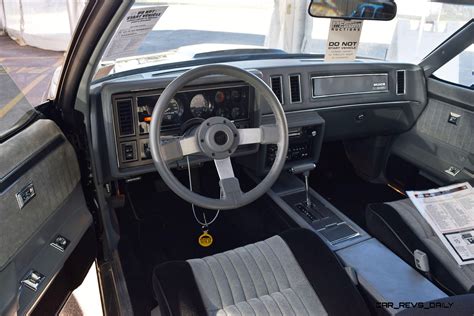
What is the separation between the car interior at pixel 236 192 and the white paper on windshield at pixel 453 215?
49 mm

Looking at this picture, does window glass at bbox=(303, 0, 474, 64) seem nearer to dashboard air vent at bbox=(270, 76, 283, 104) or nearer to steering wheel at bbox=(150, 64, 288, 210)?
dashboard air vent at bbox=(270, 76, 283, 104)

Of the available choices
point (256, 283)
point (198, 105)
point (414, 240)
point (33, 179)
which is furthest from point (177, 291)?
point (414, 240)

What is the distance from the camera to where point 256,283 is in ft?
5.02

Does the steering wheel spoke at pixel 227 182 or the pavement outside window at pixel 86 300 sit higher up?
the steering wheel spoke at pixel 227 182

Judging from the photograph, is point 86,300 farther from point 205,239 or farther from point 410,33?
point 410,33

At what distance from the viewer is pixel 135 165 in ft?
6.43

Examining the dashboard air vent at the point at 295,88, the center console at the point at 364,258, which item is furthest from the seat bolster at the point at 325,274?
the dashboard air vent at the point at 295,88

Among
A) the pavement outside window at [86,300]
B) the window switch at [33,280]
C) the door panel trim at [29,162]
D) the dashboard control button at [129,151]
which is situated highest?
the door panel trim at [29,162]

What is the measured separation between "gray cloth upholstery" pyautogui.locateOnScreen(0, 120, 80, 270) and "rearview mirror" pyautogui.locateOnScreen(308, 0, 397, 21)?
3.85 feet

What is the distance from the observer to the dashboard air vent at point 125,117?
183 cm

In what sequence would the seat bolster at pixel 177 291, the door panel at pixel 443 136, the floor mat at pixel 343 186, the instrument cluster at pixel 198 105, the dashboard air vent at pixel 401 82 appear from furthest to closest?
the floor mat at pixel 343 186 → the dashboard air vent at pixel 401 82 → the door panel at pixel 443 136 → the instrument cluster at pixel 198 105 → the seat bolster at pixel 177 291

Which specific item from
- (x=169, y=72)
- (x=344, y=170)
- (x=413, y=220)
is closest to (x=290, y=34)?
(x=344, y=170)

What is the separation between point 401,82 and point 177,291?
6.93 ft

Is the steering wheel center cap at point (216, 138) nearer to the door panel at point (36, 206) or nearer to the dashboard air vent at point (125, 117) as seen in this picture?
the dashboard air vent at point (125, 117)
